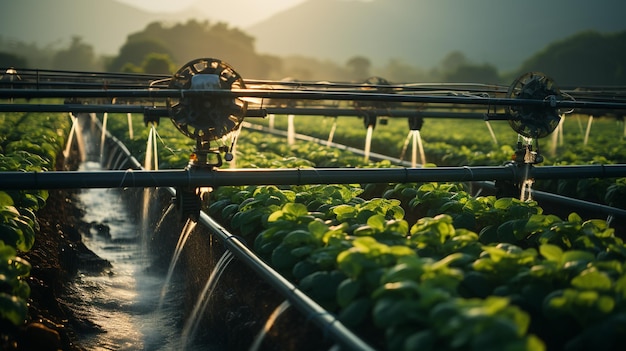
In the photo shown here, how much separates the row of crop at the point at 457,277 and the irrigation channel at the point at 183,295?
0.23 m

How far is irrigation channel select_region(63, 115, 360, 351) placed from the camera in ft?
16.0

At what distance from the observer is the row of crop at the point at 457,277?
11.3ft

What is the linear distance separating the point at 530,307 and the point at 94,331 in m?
4.77

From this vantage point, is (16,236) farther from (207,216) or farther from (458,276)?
(458,276)

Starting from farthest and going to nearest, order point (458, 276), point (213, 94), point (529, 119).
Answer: point (529, 119) → point (213, 94) → point (458, 276)

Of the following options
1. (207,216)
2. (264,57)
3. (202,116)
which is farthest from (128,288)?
(264,57)

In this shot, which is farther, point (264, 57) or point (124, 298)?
point (264, 57)

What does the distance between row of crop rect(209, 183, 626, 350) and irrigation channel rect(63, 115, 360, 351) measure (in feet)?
0.74

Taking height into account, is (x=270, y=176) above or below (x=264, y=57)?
below

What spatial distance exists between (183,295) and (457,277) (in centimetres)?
481

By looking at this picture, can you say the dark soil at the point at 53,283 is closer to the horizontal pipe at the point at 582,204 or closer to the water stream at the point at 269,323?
the water stream at the point at 269,323

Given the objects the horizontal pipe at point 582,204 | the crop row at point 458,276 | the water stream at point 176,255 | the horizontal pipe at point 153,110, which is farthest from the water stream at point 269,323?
the horizontal pipe at point 582,204

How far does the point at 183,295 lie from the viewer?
26.3 feet

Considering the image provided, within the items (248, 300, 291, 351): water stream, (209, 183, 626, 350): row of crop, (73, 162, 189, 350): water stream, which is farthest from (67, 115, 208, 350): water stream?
(209, 183, 626, 350): row of crop
